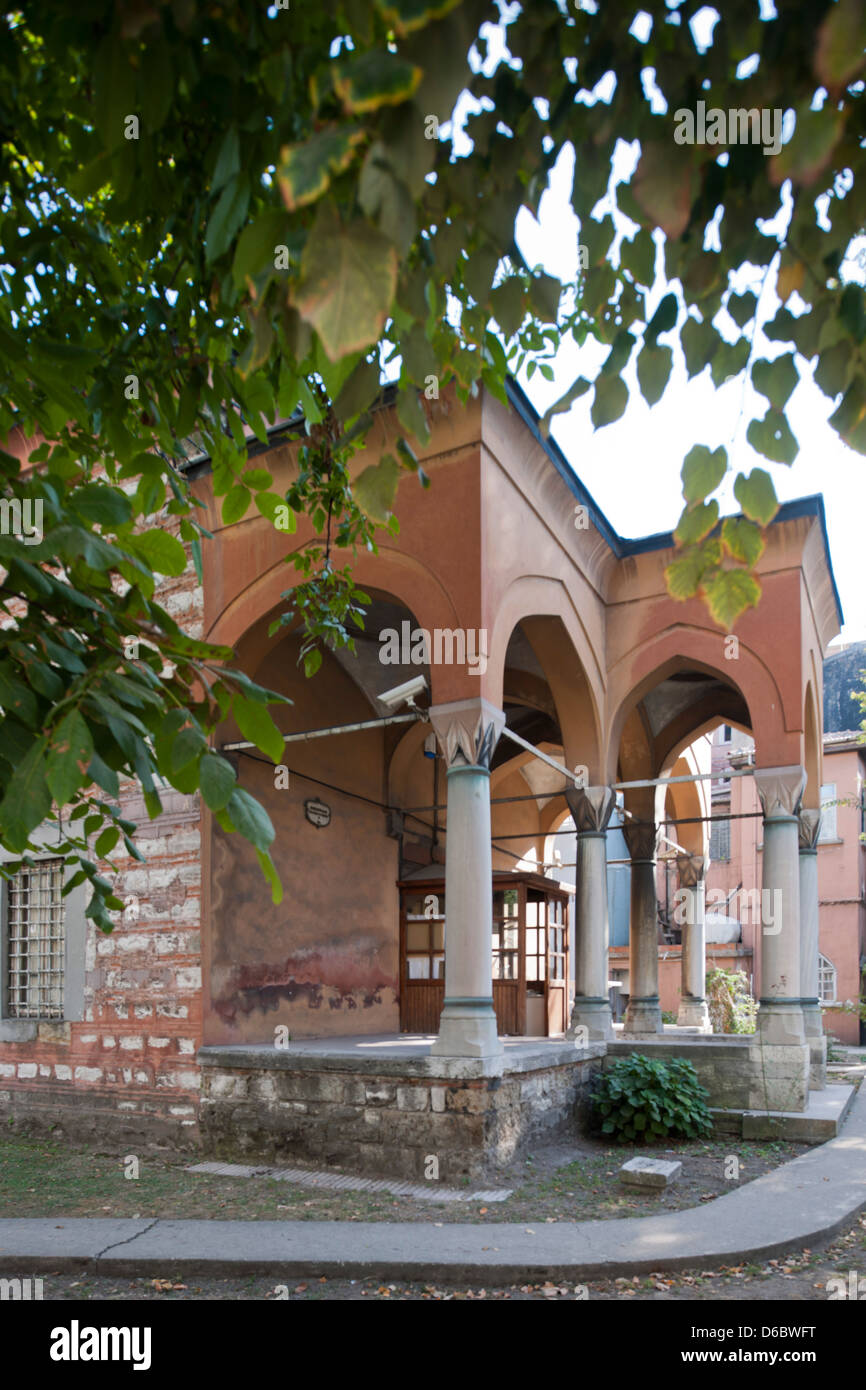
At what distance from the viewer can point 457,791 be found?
752cm

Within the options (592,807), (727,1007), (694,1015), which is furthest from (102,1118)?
(727,1007)

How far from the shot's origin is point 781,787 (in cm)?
932

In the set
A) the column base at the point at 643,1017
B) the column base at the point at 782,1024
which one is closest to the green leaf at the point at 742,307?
the column base at the point at 782,1024

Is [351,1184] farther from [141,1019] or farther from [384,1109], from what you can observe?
[141,1019]

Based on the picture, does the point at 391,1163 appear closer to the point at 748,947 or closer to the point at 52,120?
the point at 52,120

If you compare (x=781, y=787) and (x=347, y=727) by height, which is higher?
(x=347, y=727)

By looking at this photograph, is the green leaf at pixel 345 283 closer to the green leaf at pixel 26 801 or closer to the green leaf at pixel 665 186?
the green leaf at pixel 665 186

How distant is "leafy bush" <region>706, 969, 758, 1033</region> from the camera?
16.2 metres

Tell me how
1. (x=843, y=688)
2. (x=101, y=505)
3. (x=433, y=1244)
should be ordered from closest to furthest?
(x=101, y=505) → (x=433, y=1244) → (x=843, y=688)

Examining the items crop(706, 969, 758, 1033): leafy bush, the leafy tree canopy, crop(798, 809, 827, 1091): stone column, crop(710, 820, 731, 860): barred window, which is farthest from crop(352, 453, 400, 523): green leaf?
crop(710, 820, 731, 860): barred window

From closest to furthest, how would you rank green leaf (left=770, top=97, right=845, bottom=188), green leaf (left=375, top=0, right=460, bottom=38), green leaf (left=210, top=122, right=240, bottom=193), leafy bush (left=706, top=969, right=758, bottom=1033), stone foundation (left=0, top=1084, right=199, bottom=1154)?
1. green leaf (left=375, top=0, right=460, bottom=38)
2. green leaf (left=770, top=97, right=845, bottom=188)
3. green leaf (left=210, top=122, right=240, bottom=193)
4. stone foundation (left=0, top=1084, right=199, bottom=1154)
5. leafy bush (left=706, top=969, right=758, bottom=1033)

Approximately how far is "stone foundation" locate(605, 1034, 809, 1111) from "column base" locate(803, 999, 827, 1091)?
5.84 ft

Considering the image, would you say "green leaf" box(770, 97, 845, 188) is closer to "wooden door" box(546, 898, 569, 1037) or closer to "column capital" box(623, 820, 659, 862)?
"wooden door" box(546, 898, 569, 1037)

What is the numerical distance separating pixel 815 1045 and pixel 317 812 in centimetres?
583
